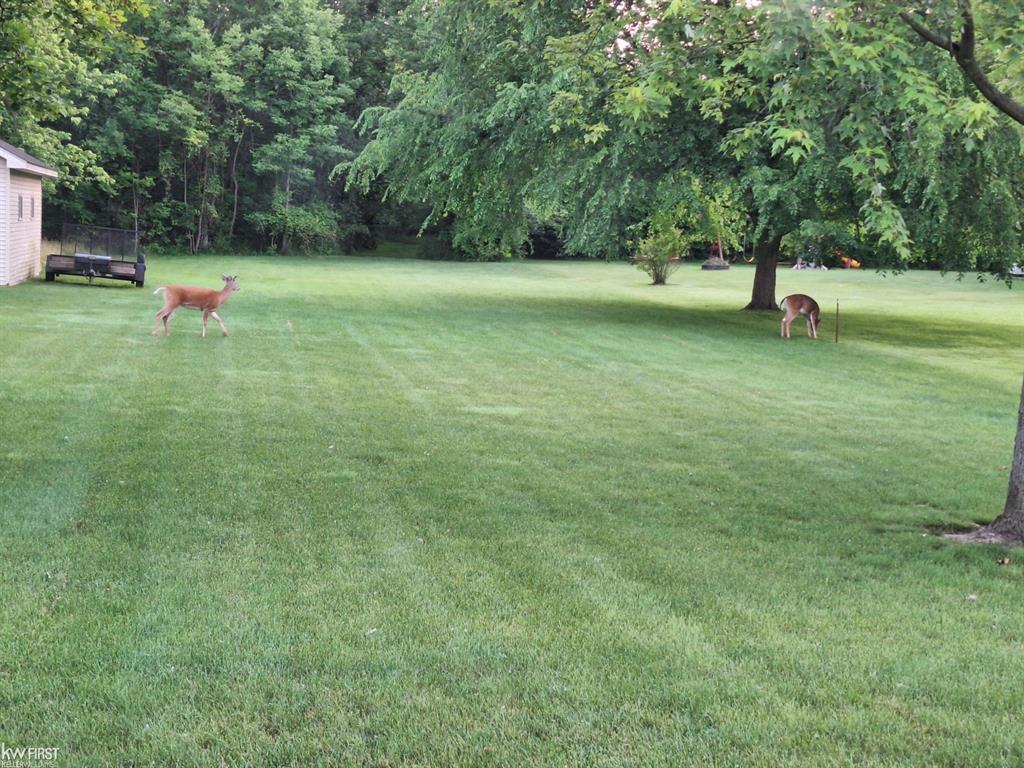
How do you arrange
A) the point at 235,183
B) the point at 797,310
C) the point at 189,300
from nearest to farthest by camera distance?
the point at 189,300
the point at 797,310
the point at 235,183

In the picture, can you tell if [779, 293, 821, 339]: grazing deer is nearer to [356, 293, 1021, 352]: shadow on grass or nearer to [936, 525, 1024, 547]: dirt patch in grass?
[356, 293, 1021, 352]: shadow on grass

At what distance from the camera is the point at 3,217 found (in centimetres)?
2378

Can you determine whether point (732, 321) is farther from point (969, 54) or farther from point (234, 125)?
point (234, 125)

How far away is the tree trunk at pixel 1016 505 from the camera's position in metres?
6.32

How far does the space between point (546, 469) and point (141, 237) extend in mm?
47294

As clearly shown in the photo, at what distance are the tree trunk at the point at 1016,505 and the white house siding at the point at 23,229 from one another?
23.9 meters

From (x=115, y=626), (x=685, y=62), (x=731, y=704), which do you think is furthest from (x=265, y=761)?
(x=685, y=62)

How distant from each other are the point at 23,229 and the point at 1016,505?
26.2 m

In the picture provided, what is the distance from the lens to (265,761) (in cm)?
330

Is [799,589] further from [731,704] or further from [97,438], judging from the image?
[97,438]

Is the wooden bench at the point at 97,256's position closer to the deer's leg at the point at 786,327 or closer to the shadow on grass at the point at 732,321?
the shadow on grass at the point at 732,321

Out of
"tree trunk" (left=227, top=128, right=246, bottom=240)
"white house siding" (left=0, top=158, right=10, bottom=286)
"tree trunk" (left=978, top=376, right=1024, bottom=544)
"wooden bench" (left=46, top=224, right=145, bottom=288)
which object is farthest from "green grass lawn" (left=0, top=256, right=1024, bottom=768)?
"tree trunk" (left=227, top=128, right=246, bottom=240)

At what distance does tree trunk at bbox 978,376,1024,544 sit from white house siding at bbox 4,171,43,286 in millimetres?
23860

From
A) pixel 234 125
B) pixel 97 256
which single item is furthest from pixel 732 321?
pixel 234 125
